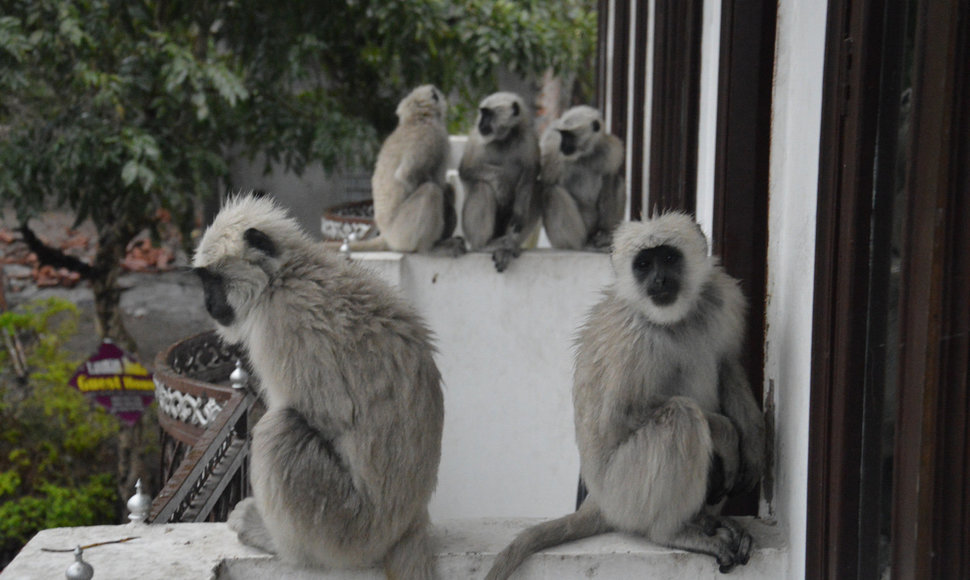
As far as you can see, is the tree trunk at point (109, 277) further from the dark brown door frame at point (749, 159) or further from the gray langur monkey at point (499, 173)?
the dark brown door frame at point (749, 159)

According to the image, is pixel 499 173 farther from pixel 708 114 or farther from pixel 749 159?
pixel 749 159

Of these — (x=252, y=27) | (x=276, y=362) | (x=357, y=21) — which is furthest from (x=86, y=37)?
(x=276, y=362)

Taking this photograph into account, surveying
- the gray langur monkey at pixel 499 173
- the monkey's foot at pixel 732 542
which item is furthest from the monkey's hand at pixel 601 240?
the monkey's foot at pixel 732 542

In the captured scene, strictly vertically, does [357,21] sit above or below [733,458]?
above

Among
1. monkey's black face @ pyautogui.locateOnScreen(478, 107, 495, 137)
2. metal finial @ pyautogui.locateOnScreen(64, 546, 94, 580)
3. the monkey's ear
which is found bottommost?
metal finial @ pyautogui.locateOnScreen(64, 546, 94, 580)

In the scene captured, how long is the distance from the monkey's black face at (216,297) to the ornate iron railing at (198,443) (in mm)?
567

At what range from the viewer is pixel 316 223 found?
1344 centimetres

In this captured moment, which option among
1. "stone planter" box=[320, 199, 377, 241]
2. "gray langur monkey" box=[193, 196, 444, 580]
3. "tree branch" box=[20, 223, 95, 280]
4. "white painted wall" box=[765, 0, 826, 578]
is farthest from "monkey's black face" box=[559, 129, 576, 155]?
"tree branch" box=[20, 223, 95, 280]

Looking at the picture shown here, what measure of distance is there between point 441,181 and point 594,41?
5.03 metres

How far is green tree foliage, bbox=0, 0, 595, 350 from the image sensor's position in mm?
6785

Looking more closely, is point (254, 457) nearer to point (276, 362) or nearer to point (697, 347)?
point (276, 362)

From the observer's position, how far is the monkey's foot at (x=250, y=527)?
292 centimetres

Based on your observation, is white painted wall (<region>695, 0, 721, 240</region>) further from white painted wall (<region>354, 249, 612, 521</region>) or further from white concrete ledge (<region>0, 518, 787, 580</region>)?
white painted wall (<region>354, 249, 612, 521</region>)

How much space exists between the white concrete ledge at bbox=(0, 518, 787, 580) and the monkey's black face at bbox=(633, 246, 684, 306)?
72cm
